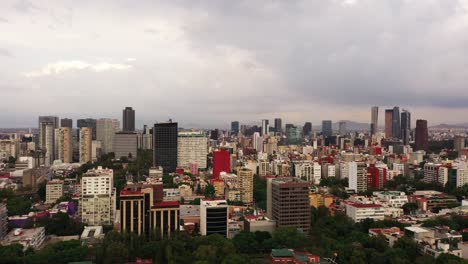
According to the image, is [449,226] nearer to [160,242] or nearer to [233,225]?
[233,225]

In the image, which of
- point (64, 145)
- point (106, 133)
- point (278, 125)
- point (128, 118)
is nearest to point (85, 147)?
point (64, 145)

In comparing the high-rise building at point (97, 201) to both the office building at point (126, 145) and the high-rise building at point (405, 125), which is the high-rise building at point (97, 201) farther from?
the high-rise building at point (405, 125)

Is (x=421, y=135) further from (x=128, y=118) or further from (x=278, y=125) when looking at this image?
(x=278, y=125)

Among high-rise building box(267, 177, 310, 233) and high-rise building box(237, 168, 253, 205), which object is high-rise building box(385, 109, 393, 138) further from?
high-rise building box(267, 177, 310, 233)

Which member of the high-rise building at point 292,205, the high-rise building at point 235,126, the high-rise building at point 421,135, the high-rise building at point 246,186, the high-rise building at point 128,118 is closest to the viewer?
the high-rise building at point 292,205

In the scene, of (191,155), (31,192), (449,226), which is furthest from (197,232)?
(191,155)

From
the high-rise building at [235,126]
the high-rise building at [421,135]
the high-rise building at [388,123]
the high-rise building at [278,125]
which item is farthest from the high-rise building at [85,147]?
the high-rise building at [235,126]
